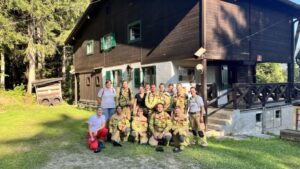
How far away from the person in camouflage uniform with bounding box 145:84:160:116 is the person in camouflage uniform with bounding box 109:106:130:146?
70 cm

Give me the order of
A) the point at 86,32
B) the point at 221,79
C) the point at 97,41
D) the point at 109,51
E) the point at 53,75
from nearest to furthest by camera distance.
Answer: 1. the point at 221,79
2. the point at 109,51
3. the point at 97,41
4. the point at 86,32
5. the point at 53,75

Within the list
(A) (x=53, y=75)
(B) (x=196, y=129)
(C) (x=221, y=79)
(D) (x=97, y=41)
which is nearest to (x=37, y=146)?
(B) (x=196, y=129)

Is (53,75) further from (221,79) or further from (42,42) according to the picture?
(221,79)

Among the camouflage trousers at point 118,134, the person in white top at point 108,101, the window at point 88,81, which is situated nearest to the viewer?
the camouflage trousers at point 118,134

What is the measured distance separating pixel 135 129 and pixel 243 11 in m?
7.13

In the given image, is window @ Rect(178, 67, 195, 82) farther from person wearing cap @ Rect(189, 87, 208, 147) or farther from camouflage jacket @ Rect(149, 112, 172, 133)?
camouflage jacket @ Rect(149, 112, 172, 133)

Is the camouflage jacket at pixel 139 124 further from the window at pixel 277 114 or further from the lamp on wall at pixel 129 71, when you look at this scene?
the lamp on wall at pixel 129 71

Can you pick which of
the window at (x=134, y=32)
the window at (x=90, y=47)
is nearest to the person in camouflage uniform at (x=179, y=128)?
the window at (x=134, y=32)

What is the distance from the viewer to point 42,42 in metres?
21.9

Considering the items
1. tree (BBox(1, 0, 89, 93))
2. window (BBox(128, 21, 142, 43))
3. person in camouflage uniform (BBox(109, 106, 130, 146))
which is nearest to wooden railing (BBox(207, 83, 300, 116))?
person in camouflage uniform (BBox(109, 106, 130, 146))

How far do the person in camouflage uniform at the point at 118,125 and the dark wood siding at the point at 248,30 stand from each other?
167 inches

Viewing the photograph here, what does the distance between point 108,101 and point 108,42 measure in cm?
884

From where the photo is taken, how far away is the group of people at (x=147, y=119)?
7.24 metres

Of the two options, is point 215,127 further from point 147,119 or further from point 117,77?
point 117,77
